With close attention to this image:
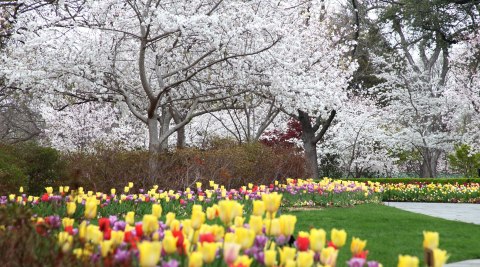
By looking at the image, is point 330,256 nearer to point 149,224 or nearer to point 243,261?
point 243,261

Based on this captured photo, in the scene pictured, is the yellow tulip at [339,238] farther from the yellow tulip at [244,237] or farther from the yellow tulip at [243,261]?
the yellow tulip at [243,261]

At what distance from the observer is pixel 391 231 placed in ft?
26.8

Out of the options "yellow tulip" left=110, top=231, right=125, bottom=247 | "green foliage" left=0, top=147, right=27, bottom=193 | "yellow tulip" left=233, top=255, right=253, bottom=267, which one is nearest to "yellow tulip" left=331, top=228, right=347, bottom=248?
"yellow tulip" left=233, top=255, right=253, bottom=267

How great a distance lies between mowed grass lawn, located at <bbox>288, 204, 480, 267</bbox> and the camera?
245 inches

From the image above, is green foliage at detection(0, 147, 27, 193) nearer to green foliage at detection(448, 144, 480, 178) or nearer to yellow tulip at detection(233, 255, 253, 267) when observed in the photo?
yellow tulip at detection(233, 255, 253, 267)

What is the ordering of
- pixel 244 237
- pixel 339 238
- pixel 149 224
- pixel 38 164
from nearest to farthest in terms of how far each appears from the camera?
1. pixel 244 237
2. pixel 339 238
3. pixel 149 224
4. pixel 38 164

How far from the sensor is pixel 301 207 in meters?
11.8

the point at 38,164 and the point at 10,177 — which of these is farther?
the point at 38,164

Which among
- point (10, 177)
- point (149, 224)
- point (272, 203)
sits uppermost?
point (10, 177)

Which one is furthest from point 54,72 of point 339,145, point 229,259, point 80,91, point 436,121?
point 436,121

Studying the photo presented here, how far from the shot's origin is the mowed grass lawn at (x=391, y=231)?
20.4 feet

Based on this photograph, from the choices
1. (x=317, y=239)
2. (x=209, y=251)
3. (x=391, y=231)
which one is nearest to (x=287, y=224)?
(x=317, y=239)

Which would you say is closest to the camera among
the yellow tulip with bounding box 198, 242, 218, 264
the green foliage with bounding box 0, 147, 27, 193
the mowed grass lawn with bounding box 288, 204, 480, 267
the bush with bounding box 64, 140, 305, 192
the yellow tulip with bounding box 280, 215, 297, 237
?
the yellow tulip with bounding box 198, 242, 218, 264

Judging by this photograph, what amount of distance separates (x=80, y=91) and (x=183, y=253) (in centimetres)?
1273
